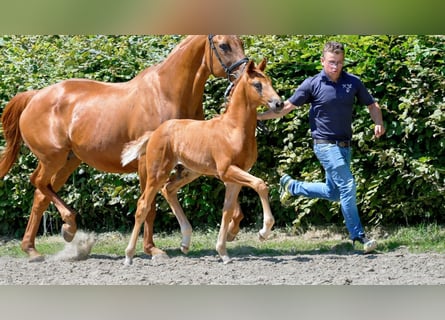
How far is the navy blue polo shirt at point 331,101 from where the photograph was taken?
20.1 ft

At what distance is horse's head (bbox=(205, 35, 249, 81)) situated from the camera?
607 cm

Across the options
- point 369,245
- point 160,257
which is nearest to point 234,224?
point 160,257

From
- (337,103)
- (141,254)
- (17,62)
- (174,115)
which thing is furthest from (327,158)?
(17,62)

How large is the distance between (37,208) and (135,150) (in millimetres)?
1451

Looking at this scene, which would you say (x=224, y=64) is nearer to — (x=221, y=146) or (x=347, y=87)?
(x=221, y=146)

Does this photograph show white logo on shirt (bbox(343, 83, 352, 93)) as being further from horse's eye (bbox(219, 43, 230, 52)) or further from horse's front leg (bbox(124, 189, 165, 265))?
horse's front leg (bbox(124, 189, 165, 265))

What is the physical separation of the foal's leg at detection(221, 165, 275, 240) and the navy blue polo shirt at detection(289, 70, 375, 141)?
2.95 feet

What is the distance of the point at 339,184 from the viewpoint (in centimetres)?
619

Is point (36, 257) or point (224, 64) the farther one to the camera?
point (36, 257)
